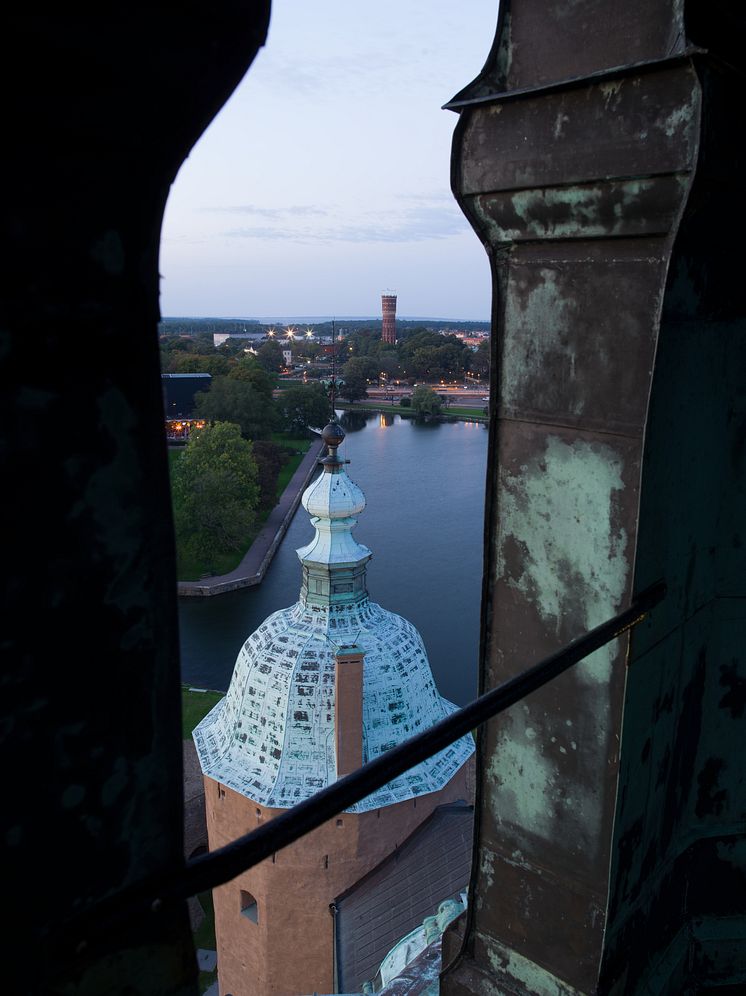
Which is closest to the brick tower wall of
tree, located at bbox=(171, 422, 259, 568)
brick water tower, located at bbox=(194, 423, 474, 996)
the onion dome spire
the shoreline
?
brick water tower, located at bbox=(194, 423, 474, 996)

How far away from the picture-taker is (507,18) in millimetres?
2158

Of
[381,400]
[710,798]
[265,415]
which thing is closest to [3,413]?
[710,798]

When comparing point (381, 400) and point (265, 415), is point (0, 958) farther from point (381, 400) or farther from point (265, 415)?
point (381, 400)

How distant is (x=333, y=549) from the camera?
11.4 m

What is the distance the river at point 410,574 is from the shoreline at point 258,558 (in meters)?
0.33

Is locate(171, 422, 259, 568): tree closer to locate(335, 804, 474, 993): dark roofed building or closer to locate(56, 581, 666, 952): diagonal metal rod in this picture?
locate(335, 804, 474, 993): dark roofed building

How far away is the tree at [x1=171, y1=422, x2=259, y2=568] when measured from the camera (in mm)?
28719

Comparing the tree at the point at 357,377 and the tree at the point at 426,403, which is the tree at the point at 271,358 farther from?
the tree at the point at 426,403

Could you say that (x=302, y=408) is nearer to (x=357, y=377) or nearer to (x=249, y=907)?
(x=357, y=377)

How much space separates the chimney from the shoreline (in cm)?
1212

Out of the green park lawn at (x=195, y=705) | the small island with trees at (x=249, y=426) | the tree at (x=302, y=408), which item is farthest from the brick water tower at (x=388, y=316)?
the green park lawn at (x=195, y=705)

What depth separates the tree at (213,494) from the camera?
28719 millimetres

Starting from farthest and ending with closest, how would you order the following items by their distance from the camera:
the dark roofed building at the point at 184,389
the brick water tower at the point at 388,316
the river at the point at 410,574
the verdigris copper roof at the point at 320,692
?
the brick water tower at the point at 388,316 → the dark roofed building at the point at 184,389 → the river at the point at 410,574 → the verdigris copper roof at the point at 320,692

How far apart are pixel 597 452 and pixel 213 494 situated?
2748 cm
